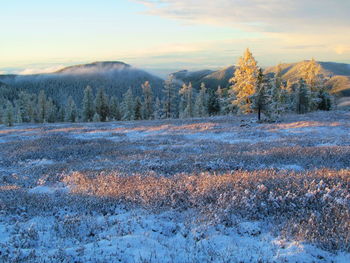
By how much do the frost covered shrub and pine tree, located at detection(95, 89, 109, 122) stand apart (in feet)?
200

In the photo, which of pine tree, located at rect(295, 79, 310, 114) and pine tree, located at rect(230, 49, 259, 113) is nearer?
pine tree, located at rect(230, 49, 259, 113)

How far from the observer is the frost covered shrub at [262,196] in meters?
5.71

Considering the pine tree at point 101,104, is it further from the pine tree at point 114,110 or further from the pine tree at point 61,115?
the pine tree at point 61,115

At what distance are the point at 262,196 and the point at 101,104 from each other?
216 feet

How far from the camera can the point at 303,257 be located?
15.6 ft

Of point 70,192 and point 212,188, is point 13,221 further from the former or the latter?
point 212,188

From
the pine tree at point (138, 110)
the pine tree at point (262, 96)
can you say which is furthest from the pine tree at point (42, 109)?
the pine tree at point (262, 96)

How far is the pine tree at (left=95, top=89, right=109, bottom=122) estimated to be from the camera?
226 feet

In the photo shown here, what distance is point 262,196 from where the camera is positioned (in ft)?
24.0

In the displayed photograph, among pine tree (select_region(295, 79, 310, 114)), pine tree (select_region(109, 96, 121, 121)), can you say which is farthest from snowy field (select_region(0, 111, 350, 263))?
pine tree (select_region(109, 96, 121, 121))

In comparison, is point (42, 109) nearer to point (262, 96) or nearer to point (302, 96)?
point (262, 96)

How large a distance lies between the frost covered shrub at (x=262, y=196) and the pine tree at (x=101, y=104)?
200 ft

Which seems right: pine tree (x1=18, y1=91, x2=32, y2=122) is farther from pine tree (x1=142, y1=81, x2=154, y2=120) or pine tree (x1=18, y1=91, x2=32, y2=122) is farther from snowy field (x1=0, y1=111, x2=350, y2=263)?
snowy field (x1=0, y1=111, x2=350, y2=263)

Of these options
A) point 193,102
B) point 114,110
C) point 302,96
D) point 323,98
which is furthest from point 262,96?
point 114,110
